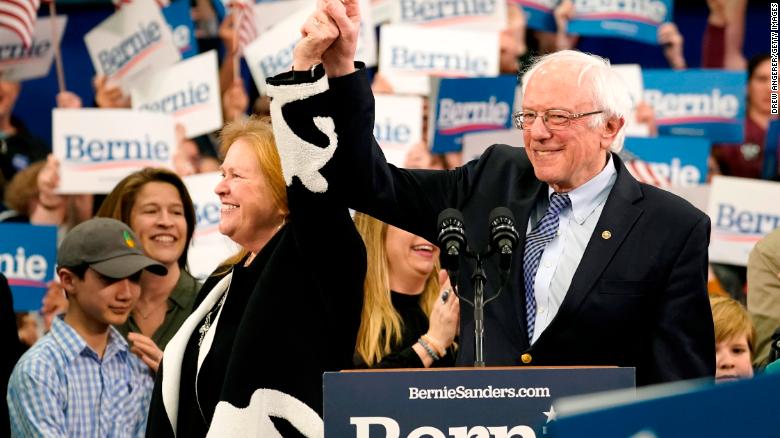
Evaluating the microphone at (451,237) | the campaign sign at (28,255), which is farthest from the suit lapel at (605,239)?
the campaign sign at (28,255)

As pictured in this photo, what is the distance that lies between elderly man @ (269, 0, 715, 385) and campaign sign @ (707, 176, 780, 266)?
12.4ft

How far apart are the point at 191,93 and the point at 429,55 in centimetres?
139

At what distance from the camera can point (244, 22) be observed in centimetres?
786

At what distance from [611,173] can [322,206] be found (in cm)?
80

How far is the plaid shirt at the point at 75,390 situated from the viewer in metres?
4.05

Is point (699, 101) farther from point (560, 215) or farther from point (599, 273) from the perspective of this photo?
point (599, 273)

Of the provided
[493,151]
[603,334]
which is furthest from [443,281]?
[603,334]

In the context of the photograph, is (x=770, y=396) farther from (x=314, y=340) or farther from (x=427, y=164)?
(x=427, y=164)

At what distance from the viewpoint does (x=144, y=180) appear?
209 inches

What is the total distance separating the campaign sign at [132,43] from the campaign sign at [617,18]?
8.43 ft

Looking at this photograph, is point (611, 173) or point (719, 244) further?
point (719, 244)

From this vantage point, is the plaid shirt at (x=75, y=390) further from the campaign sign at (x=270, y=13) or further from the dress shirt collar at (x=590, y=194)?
the campaign sign at (x=270, y=13)

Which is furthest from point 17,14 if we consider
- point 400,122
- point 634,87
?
point 634,87

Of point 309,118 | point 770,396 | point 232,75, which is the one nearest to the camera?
point 770,396
